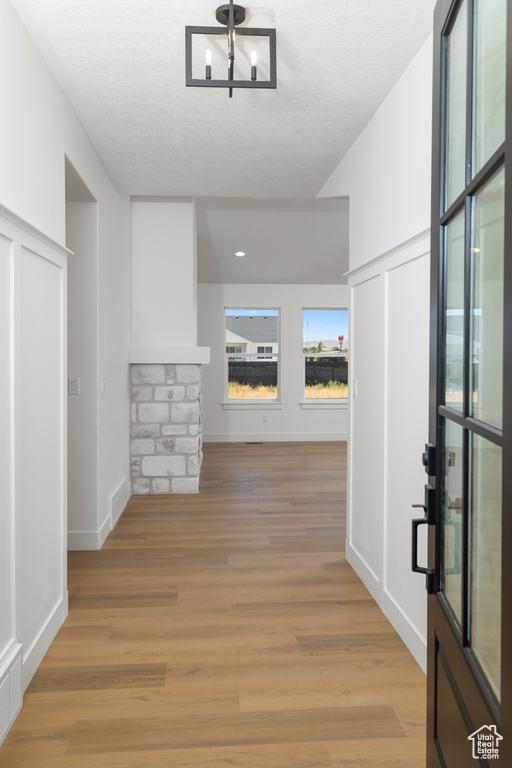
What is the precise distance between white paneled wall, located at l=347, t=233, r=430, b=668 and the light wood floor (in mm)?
202

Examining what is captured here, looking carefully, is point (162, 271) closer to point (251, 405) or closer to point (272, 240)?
point (272, 240)

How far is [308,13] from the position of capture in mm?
2016

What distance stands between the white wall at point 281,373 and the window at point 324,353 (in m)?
0.18

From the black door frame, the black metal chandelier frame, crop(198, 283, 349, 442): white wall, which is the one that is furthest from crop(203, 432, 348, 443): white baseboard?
the black door frame

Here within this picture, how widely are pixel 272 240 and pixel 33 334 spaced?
474cm

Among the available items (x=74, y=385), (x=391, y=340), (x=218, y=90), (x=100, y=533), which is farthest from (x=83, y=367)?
(x=391, y=340)

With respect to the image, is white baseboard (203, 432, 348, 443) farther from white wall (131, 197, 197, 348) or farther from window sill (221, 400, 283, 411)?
white wall (131, 197, 197, 348)

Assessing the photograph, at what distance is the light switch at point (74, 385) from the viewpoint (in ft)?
12.0

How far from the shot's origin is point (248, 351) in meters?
8.34

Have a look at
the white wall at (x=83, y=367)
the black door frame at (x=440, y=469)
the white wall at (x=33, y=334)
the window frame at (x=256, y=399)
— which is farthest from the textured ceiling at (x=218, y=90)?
the window frame at (x=256, y=399)

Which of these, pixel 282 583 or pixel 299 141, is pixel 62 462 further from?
pixel 299 141

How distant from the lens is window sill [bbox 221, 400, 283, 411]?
8164 mm

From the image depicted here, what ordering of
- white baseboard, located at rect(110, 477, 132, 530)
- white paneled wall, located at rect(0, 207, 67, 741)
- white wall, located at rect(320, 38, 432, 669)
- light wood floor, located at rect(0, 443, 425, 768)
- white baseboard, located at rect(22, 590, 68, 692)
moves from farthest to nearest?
white baseboard, located at rect(110, 477, 132, 530) < white wall, located at rect(320, 38, 432, 669) < white baseboard, located at rect(22, 590, 68, 692) < white paneled wall, located at rect(0, 207, 67, 741) < light wood floor, located at rect(0, 443, 425, 768)

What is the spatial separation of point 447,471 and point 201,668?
5.19 ft
